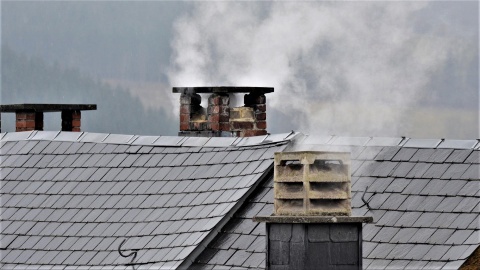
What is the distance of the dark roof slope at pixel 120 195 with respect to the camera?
24984 mm

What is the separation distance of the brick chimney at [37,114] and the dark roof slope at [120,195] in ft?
10.1

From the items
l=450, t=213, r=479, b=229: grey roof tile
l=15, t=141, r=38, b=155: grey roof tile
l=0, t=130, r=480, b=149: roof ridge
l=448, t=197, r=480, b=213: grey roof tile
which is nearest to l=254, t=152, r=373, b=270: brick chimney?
l=450, t=213, r=479, b=229: grey roof tile

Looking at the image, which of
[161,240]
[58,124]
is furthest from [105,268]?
[58,124]

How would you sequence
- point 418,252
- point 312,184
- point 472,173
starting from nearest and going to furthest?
point 312,184 → point 418,252 → point 472,173

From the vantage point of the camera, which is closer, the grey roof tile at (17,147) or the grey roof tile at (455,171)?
the grey roof tile at (455,171)

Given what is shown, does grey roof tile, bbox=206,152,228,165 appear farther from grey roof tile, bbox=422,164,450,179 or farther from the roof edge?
grey roof tile, bbox=422,164,450,179

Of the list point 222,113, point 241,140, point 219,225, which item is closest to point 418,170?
point 219,225

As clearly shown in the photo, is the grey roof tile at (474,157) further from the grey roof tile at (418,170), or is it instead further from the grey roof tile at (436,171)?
the grey roof tile at (418,170)

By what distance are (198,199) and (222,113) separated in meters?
4.91

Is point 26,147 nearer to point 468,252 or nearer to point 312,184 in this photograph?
point 468,252

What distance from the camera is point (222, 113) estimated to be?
1192 inches

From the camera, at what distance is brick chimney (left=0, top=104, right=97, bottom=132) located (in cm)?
3209

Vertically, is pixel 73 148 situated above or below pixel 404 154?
above

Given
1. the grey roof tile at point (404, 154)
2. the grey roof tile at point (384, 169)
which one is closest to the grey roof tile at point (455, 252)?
the grey roof tile at point (384, 169)
